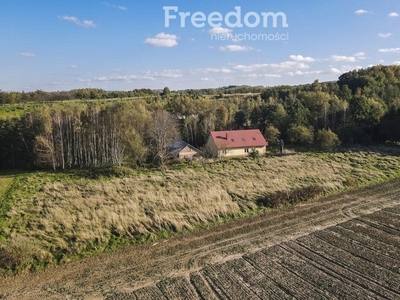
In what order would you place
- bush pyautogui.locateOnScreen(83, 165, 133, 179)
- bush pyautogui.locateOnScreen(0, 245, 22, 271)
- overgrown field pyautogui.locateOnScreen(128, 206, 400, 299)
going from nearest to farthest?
overgrown field pyautogui.locateOnScreen(128, 206, 400, 299), bush pyautogui.locateOnScreen(0, 245, 22, 271), bush pyautogui.locateOnScreen(83, 165, 133, 179)

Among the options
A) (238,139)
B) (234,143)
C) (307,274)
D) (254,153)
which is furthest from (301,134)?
(307,274)

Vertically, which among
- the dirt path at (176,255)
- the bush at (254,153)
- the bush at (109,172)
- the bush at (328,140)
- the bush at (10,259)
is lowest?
the dirt path at (176,255)

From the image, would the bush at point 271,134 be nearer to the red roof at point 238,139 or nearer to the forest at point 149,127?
the forest at point 149,127

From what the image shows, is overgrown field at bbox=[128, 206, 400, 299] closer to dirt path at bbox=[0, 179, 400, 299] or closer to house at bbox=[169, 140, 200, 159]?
dirt path at bbox=[0, 179, 400, 299]

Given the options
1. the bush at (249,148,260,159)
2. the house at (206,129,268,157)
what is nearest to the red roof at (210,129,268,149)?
the house at (206,129,268,157)

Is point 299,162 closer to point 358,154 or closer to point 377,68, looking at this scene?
point 358,154

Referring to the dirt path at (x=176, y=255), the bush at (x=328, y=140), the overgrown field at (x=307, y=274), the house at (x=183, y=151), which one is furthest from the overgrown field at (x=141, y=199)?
the bush at (x=328, y=140)
